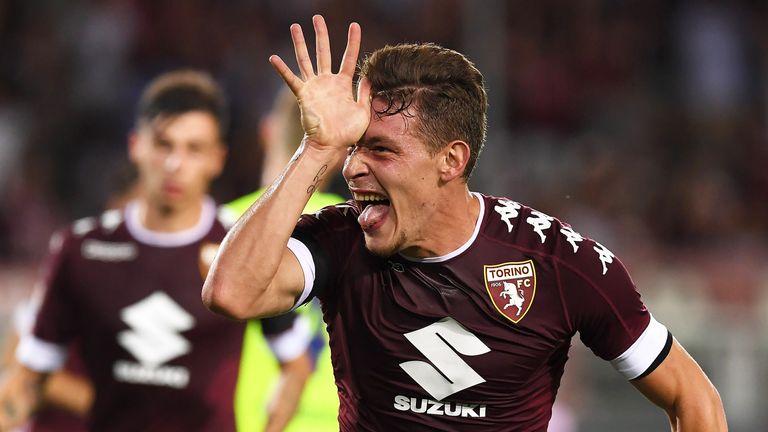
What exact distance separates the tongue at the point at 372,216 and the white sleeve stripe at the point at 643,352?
2.62 feet

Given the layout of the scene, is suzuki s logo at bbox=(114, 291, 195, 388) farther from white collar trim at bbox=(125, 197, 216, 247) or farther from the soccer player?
white collar trim at bbox=(125, 197, 216, 247)

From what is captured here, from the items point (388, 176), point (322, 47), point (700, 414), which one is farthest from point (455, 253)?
point (700, 414)

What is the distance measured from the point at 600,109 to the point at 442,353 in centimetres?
877

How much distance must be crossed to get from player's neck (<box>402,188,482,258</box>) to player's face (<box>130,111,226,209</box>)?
1782 millimetres

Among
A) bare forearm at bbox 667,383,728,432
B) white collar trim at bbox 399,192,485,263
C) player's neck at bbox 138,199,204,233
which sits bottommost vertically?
bare forearm at bbox 667,383,728,432

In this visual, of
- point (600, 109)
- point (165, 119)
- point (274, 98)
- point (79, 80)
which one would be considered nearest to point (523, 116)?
point (600, 109)

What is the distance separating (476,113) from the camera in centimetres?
371

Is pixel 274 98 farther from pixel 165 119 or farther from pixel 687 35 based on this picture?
pixel 165 119

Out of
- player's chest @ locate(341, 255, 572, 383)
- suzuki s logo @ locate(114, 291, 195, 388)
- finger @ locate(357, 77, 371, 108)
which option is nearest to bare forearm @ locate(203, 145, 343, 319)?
finger @ locate(357, 77, 371, 108)

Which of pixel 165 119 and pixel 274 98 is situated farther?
pixel 274 98

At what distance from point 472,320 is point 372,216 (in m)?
0.42

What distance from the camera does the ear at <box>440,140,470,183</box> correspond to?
12.1 ft

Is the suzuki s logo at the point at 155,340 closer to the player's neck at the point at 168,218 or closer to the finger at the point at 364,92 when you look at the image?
the player's neck at the point at 168,218

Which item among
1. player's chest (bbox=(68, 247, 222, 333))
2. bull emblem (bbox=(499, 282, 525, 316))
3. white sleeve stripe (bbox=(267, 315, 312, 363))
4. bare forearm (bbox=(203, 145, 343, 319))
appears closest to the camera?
bare forearm (bbox=(203, 145, 343, 319))
